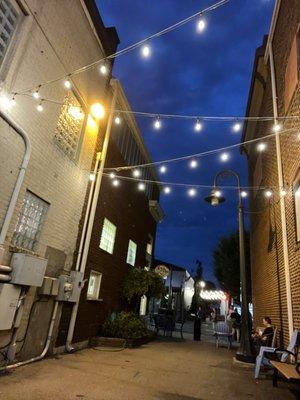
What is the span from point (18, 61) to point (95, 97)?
3889 millimetres

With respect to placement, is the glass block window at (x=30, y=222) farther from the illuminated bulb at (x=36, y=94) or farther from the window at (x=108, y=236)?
the window at (x=108, y=236)

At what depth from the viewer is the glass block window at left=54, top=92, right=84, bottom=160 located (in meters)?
8.38

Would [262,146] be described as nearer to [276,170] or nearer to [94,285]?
[276,170]

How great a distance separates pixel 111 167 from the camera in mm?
11195

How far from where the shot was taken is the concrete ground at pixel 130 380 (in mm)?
5035

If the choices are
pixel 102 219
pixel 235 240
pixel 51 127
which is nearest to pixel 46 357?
pixel 102 219

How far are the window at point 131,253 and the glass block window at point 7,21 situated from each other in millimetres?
9573

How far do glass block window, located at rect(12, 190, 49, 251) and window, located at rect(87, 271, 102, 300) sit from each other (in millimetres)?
3499

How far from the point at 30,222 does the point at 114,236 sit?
17.0ft

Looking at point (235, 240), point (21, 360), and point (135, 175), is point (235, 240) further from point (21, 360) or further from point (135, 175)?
point (21, 360)

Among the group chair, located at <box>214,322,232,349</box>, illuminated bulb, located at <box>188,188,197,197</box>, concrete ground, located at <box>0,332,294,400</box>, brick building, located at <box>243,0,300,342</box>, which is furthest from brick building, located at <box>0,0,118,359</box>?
chair, located at <box>214,322,232,349</box>

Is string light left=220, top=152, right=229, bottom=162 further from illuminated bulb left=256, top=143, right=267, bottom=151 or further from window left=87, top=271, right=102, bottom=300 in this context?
window left=87, top=271, right=102, bottom=300

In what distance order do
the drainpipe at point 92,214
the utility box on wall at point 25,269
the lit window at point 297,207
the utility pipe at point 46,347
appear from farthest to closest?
the drainpipe at point 92,214 < the lit window at point 297,207 < the utility pipe at point 46,347 < the utility box on wall at point 25,269

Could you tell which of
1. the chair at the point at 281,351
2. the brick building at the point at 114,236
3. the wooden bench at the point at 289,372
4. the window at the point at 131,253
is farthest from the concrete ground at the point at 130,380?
the window at the point at 131,253
